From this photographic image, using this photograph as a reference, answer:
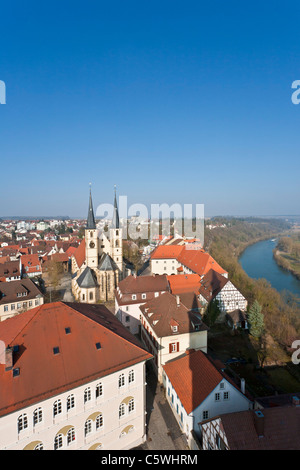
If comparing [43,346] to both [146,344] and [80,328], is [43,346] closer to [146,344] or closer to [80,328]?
[80,328]

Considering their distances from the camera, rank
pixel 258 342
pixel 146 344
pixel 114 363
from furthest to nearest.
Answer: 1. pixel 258 342
2. pixel 146 344
3. pixel 114 363

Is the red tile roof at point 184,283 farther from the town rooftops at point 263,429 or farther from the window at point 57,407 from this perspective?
the window at point 57,407

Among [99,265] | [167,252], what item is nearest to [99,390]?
[99,265]

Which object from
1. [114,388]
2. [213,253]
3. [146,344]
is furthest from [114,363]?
[213,253]

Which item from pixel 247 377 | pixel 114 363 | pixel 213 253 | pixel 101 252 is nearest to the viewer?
pixel 114 363

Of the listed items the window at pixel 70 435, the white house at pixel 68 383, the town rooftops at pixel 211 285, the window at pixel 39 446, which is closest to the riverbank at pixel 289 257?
the town rooftops at pixel 211 285

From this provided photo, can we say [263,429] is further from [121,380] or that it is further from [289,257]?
[289,257]
